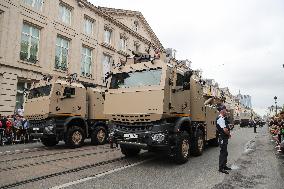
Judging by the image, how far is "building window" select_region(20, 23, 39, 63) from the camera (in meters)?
19.9

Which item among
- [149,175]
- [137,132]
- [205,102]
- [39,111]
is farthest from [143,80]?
[39,111]

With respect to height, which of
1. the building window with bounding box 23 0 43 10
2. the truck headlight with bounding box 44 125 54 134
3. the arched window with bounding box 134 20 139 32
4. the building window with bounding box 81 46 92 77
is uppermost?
the arched window with bounding box 134 20 139 32

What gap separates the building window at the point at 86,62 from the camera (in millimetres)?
25984

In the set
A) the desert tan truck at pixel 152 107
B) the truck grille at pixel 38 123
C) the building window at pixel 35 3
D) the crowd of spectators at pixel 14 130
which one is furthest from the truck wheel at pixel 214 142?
the building window at pixel 35 3

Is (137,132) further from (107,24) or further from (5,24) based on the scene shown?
(107,24)

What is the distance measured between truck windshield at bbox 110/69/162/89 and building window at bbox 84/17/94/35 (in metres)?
19.1

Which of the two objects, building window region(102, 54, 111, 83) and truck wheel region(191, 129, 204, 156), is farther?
building window region(102, 54, 111, 83)

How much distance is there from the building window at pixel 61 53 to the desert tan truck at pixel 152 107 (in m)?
15.5

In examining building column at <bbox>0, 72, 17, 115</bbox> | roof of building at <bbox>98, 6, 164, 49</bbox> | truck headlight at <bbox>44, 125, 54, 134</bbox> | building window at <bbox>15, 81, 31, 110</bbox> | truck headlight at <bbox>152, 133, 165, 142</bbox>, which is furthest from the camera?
roof of building at <bbox>98, 6, 164, 49</bbox>

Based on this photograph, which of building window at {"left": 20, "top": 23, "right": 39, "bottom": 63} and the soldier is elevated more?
building window at {"left": 20, "top": 23, "right": 39, "bottom": 63}

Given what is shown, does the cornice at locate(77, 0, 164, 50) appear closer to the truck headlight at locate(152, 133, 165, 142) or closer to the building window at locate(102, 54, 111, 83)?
the building window at locate(102, 54, 111, 83)

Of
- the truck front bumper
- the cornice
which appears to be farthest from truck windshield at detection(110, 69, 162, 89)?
the cornice

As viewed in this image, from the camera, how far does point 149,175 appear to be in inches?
264

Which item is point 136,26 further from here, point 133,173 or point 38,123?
point 133,173
